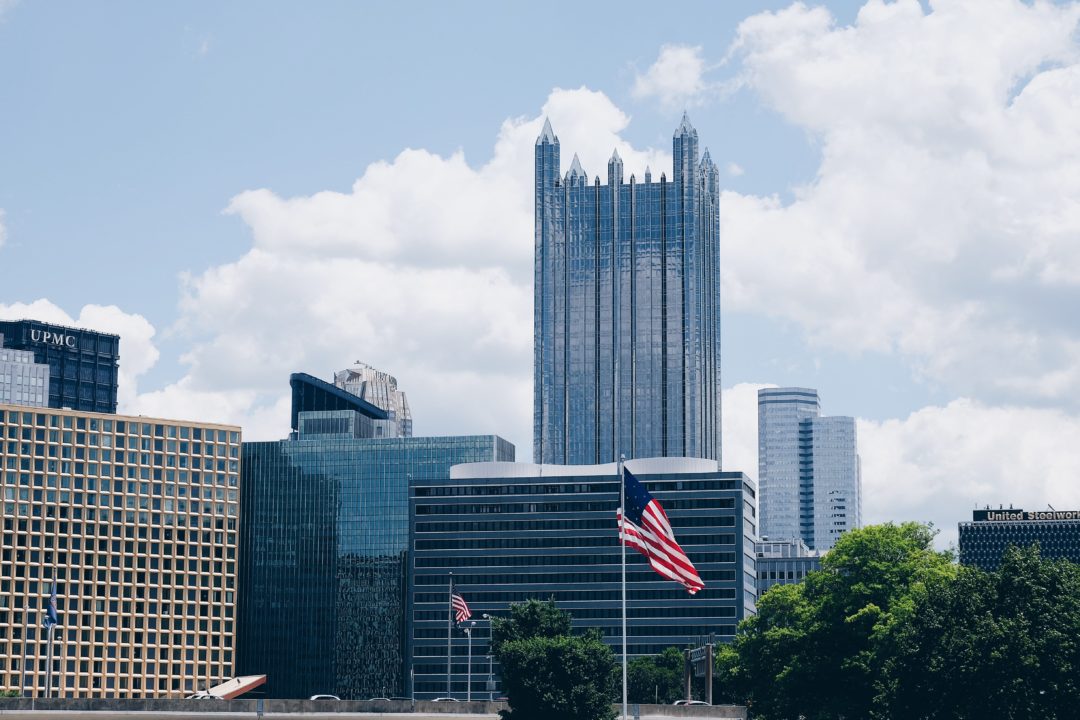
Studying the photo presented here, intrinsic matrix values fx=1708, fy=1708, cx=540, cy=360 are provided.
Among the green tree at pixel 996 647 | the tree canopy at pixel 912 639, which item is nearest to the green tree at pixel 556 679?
the tree canopy at pixel 912 639

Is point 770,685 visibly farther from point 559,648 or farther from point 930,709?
point 930,709

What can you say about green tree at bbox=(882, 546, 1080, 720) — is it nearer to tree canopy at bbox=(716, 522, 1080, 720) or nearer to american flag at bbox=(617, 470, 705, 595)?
tree canopy at bbox=(716, 522, 1080, 720)

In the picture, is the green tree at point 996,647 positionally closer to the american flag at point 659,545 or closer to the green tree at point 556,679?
the green tree at point 556,679

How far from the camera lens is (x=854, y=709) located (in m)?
130

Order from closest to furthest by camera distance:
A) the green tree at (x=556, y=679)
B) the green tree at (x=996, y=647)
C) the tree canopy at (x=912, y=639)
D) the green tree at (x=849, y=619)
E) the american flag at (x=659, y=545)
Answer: the american flag at (x=659, y=545)
the green tree at (x=996, y=647)
the tree canopy at (x=912, y=639)
the green tree at (x=849, y=619)
the green tree at (x=556, y=679)

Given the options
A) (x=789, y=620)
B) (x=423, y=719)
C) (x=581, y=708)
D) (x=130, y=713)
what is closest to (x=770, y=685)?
(x=789, y=620)

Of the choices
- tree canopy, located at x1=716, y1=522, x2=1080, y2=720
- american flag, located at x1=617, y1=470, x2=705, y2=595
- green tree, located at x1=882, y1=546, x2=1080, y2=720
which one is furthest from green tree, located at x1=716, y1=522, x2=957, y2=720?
american flag, located at x1=617, y1=470, x2=705, y2=595

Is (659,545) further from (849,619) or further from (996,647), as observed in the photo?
(849,619)

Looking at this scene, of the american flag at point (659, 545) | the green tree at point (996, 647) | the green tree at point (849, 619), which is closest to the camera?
the american flag at point (659, 545)

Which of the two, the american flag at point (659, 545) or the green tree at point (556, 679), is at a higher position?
the american flag at point (659, 545)

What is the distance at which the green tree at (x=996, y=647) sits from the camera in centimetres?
10800

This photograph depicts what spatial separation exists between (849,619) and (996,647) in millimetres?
20749

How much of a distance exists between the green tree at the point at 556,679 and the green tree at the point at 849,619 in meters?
14.3

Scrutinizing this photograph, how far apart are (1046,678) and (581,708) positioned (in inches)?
1509
